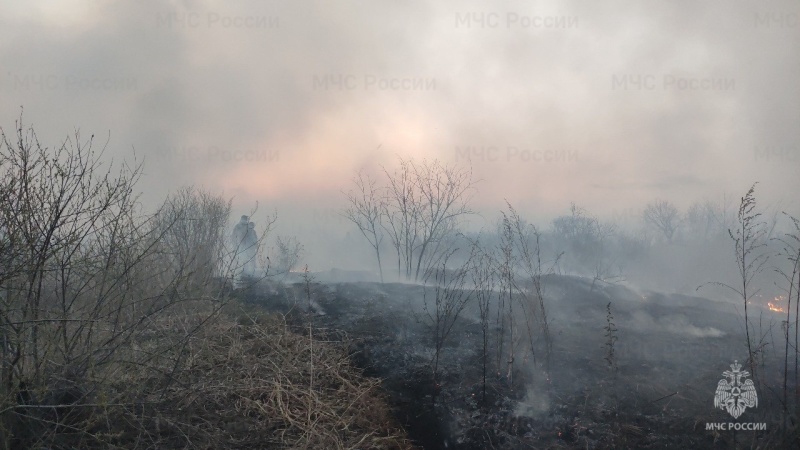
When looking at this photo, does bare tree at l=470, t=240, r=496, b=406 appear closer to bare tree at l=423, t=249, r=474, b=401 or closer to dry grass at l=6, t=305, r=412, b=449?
bare tree at l=423, t=249, r=474, b=401

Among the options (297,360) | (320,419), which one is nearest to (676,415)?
(320,419)

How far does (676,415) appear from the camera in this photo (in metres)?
5.48

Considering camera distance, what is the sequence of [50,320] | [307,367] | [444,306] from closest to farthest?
[50,320], [307,367], [444,306]

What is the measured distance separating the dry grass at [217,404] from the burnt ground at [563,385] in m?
0.76

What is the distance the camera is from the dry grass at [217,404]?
3936 mm

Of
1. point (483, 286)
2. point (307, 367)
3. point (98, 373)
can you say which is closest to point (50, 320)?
point (98, 373)

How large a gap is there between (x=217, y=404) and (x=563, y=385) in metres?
4.87

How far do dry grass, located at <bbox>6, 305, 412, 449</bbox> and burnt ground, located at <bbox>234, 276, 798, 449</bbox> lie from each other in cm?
76

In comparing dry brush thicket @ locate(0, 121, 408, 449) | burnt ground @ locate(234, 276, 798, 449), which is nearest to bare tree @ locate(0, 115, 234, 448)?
dry brush thicket @ locate(0, 121, 408, 449)

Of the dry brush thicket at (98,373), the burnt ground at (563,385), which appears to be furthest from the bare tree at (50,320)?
the burnt ground at (563,385)

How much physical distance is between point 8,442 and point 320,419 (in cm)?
294

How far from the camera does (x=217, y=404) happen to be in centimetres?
500

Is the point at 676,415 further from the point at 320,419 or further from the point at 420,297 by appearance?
the point at 420,297

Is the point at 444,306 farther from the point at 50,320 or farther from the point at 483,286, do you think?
the point at 50,320
